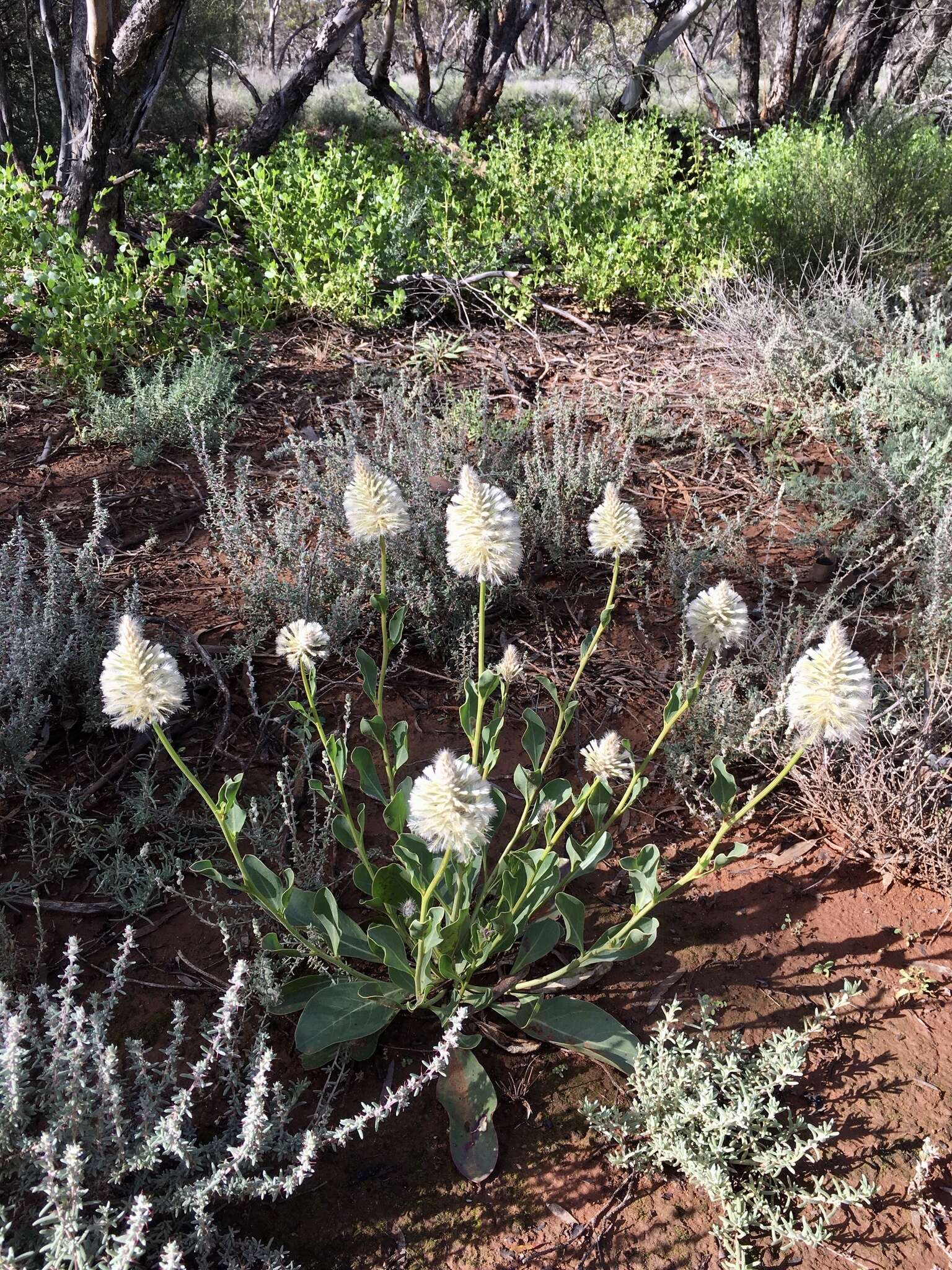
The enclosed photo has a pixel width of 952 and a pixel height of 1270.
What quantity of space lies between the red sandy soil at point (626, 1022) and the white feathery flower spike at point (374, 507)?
1027 mm

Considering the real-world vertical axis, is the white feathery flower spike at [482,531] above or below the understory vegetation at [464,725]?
above

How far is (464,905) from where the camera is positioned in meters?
1.93

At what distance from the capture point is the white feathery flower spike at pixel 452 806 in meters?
1.50

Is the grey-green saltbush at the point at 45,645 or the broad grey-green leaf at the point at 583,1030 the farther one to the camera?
the grey-green saltbush at the point at 45,645

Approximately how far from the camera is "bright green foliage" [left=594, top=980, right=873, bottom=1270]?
175cm

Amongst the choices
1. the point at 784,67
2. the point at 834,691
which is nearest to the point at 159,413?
the point at 834,691

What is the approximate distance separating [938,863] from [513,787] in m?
1.21

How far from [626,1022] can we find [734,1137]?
1.23 feet

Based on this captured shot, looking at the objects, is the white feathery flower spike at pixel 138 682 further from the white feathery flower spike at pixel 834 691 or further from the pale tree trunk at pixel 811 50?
the pale tree trunk at pixel 811 50

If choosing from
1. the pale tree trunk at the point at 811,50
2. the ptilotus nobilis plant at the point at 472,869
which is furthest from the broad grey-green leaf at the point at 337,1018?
the pale tree trunk at the point at 811,50

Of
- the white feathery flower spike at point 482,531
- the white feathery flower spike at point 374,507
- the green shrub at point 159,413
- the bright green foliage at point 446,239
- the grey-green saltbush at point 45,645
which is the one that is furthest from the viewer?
the bright green foliage at point 446,239

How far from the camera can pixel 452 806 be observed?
5.00 feet

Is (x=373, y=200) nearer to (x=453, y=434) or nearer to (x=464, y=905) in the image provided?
(x=453, y=434)

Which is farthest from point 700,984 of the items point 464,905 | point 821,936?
point 464,905
